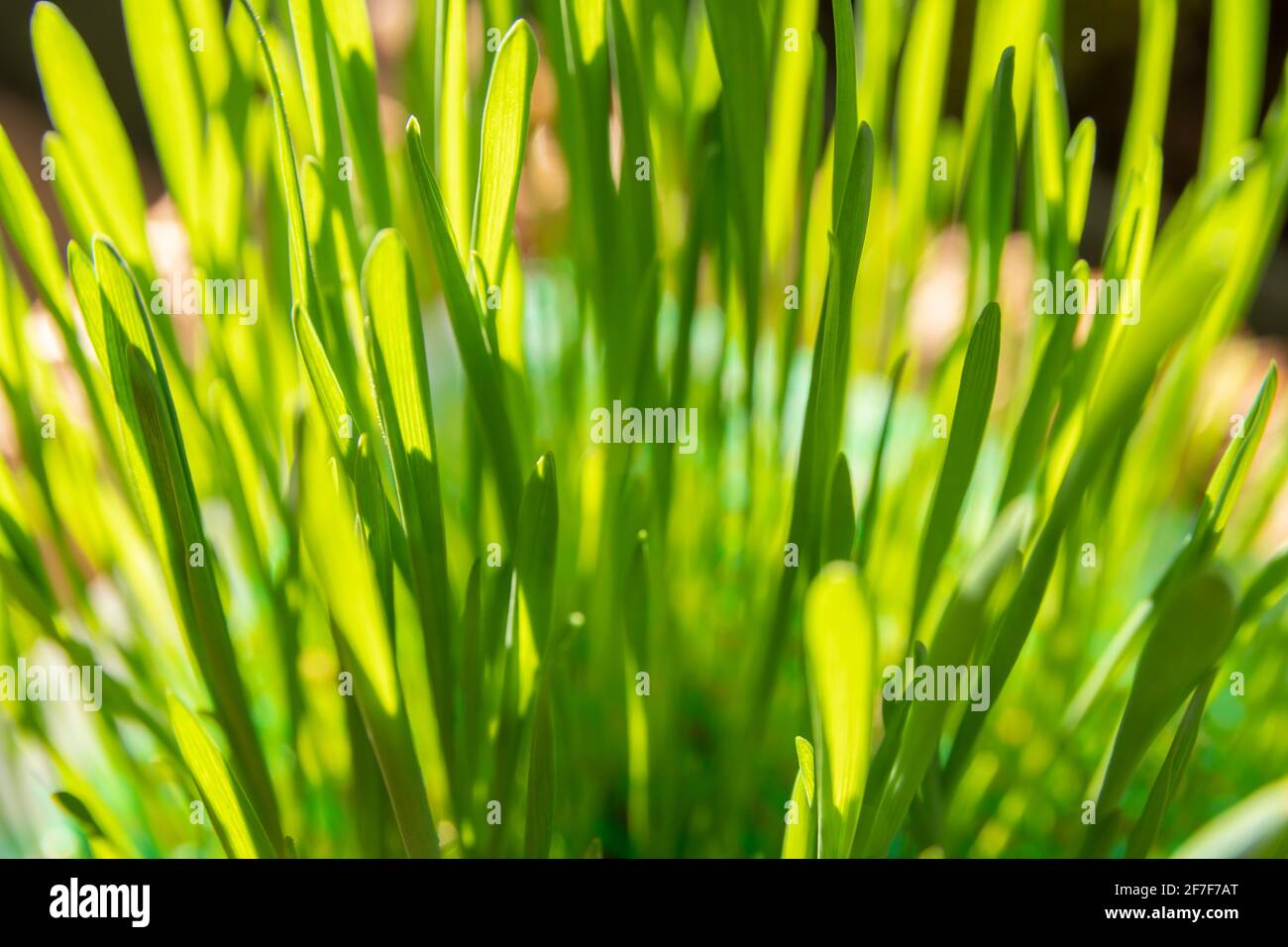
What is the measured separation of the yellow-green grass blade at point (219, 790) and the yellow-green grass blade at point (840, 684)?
0.49 ft

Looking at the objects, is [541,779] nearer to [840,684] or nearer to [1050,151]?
[840,684]

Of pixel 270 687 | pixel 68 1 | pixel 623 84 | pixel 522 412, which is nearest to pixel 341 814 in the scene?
pixel 270 687

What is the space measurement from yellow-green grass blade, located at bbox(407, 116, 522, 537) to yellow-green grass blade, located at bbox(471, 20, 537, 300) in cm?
1

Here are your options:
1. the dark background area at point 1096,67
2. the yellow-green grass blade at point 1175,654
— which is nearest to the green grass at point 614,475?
the yellow-green grass blade at point 1175,654

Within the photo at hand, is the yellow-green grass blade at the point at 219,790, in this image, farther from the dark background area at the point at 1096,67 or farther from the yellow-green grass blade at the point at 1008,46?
the dark background area at the point at 1096,67

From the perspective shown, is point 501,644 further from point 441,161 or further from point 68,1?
point 68,1

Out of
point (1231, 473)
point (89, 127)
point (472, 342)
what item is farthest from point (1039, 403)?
point (89, 127)

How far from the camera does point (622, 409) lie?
34 cm

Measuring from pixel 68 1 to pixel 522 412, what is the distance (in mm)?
1447

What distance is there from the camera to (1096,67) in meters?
1.46

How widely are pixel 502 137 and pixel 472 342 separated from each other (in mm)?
54

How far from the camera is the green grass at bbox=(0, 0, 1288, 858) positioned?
0.77 feet

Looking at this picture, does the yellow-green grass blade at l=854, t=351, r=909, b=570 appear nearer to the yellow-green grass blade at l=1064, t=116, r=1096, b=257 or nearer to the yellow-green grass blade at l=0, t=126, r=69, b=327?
the yellow-green grass blade at l=1064, t=116, r=1096, b=257

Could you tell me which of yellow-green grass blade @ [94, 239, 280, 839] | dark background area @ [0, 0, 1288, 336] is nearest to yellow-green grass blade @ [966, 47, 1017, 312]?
yellow-green grass blade @ [94, 239, 280, 839]
